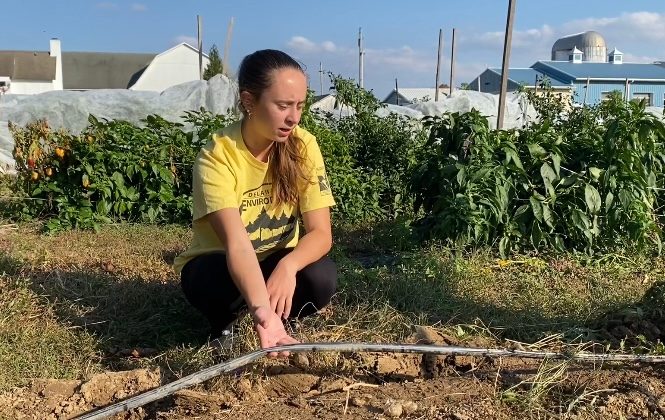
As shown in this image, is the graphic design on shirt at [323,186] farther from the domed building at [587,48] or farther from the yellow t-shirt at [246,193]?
the domed building at [587,48]

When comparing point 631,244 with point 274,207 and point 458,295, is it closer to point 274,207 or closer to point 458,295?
point 458,295

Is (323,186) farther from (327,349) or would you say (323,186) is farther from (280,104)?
(327,349)

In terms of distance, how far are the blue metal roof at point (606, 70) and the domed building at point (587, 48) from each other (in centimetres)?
499

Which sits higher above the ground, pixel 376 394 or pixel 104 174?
pixel 104 174

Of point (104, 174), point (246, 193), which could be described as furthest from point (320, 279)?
point (104, 174)

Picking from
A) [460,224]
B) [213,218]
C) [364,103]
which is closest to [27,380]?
[213,218]

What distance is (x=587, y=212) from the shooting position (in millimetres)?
4035

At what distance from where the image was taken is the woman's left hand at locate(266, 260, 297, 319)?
6.88ft

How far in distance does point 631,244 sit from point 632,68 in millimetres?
32948

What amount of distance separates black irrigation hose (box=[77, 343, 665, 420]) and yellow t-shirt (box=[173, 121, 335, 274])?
563 mm

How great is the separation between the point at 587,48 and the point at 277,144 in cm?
4269

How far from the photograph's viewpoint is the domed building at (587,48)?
39781 mm

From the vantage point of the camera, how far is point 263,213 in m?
2.45

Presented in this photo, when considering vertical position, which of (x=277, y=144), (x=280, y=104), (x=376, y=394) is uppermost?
(x=280, y=104)
